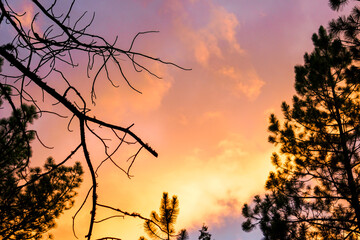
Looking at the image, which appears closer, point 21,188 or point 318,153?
point 21,188

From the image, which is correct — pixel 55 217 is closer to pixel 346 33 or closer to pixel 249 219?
pixel 249 219

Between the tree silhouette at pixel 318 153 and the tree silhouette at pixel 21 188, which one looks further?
the tree silhouette at pixel 318 153

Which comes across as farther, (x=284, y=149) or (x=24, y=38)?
(x=284, y=149)

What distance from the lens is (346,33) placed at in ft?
17.6

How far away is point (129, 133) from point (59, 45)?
19.8 inches

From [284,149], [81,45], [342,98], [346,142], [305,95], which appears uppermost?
[305,95]

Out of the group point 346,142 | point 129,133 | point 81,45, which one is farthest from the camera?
point 346,142

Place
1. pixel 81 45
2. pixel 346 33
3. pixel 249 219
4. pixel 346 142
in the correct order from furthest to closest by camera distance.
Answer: pixel 249 219, pixel 346 142, pixel 346 33, pixel 81 45

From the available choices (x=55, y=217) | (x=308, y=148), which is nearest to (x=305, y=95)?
(x=308, y=148)

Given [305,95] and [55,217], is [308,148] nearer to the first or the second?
[305,95]

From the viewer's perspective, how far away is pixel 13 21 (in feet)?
3.34

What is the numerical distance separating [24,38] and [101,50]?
30 cm

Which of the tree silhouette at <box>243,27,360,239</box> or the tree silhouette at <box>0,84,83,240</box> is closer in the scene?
the tree silhouette at <box>0,84,83,240</box>

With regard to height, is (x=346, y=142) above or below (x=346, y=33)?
below
